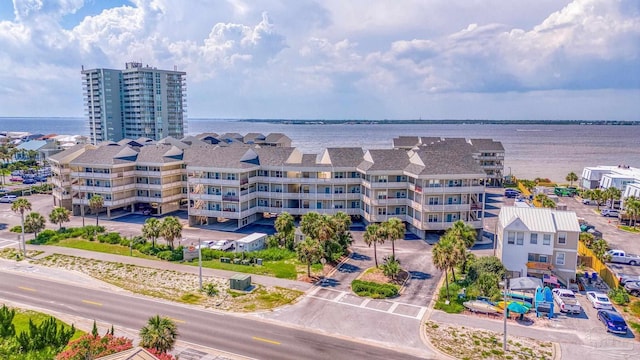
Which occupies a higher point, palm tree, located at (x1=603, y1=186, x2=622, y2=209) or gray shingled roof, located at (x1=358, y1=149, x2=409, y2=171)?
gray shingled roof, located at (x1=358, y1=149, x2=409, y2=171)

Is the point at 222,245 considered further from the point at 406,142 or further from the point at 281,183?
the point at 406,142

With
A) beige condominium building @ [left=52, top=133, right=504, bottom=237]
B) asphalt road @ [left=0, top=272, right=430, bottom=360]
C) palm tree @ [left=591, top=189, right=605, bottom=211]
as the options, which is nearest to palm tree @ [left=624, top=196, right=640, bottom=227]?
palm tree @ [left=591, top=189, right=605, bottom=211]

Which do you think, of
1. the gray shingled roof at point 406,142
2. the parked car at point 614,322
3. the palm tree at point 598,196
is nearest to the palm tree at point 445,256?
the parked car at point 614,322

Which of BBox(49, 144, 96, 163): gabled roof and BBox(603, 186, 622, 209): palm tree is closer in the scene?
BBox(49, 144, 96, 163): gabled roof

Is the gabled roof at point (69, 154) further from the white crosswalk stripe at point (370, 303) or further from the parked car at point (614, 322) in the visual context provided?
the parked car at point (614, 322)

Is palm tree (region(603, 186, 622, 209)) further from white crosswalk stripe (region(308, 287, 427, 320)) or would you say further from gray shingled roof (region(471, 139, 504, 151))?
white crosswalk stripe (region(308, 287, 427, 320))

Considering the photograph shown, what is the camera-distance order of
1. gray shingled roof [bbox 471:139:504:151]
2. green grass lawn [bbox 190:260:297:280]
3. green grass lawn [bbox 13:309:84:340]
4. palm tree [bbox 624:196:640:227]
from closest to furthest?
green grass lawn [bbox 13:309:84:340] → green grass lawn [bbox 190:260:297:280] → palm tree [bbox 624:196:640:227] → gray shingled roof [bbox 471:139:504:151]

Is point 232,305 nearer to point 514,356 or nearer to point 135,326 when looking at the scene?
point 135,326

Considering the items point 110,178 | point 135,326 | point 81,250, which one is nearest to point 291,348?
point 135,326
